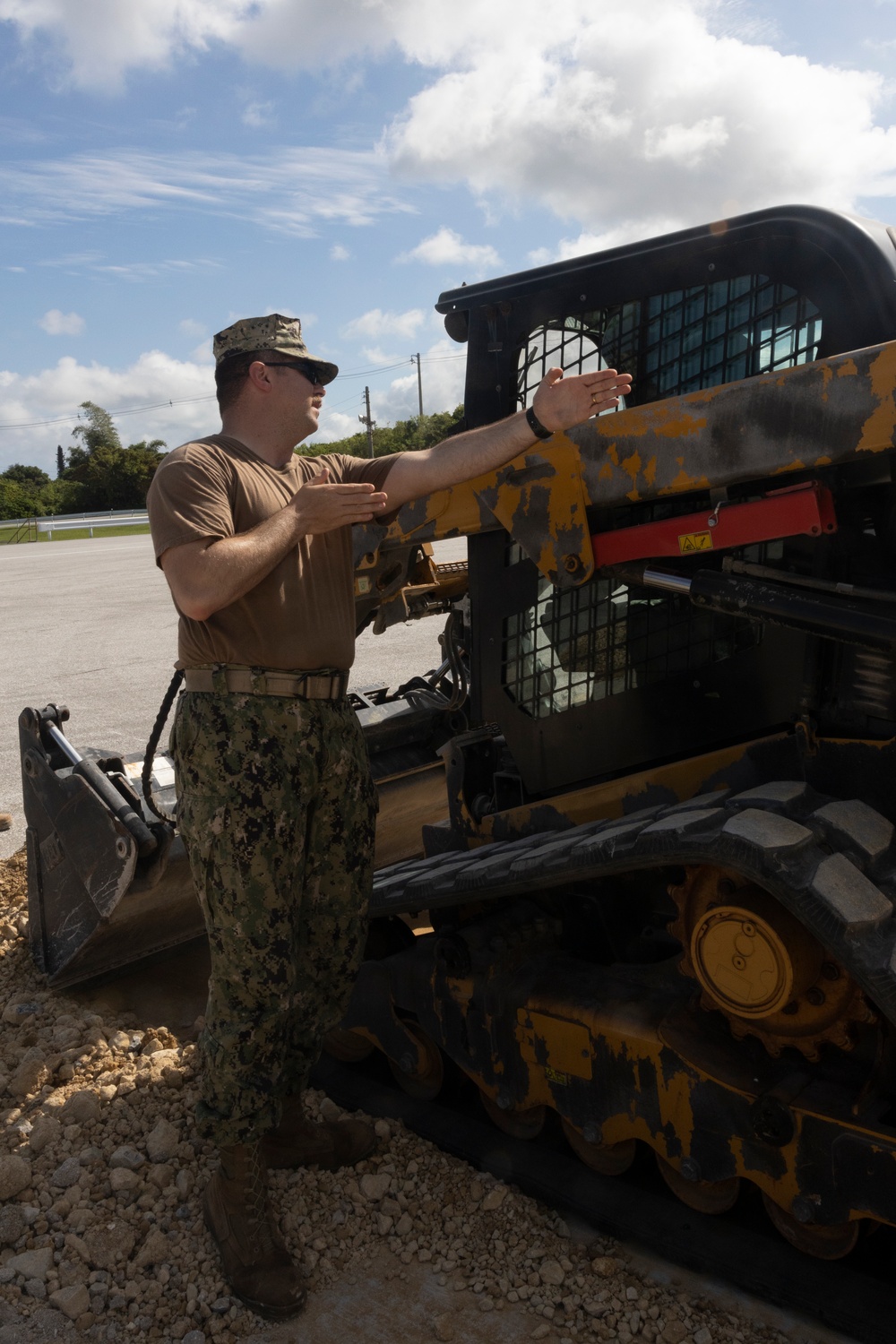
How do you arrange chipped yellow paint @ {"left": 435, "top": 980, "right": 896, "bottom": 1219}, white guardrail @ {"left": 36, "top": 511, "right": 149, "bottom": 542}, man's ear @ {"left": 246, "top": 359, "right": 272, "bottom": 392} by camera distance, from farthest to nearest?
white guardrail @ {"left": 36, "top": 511, "right": 149, "bottom": 542}
man's ear @ {"left": 246, "top": 359, "right": 272, "bottom": 392}
chipped yellow paint @ {"left": 435, "top": 980, "right": 896, "bottom": 1219}

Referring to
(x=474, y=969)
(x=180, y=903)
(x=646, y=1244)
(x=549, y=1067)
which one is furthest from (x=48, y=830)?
(x=646, y=1244)

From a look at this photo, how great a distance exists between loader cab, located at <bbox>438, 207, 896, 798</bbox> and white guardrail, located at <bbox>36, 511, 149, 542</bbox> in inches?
1423

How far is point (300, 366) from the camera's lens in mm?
2887

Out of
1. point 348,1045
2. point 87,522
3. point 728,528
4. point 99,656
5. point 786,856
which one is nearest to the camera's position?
point 786,856

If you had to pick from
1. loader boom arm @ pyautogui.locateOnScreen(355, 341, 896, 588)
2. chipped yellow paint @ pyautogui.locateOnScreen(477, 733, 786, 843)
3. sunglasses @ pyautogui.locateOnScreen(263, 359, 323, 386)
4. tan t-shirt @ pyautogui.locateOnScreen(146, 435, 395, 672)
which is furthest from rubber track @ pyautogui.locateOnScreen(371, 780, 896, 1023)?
sunglasses @ pyautogui.locateOnScreen(263, 359, 323, 386)

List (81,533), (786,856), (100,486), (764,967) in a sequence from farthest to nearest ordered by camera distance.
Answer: (100,486), (81,533), (764,967), (786,856)

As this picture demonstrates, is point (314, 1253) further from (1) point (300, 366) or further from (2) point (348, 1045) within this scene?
(1) point (300, 366)

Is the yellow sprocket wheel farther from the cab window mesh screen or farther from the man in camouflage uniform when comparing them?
the man in camouflage uniform

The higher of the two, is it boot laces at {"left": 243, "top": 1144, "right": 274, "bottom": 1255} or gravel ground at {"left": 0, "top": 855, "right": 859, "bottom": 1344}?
boot laces at {"left": 243, "top": 1144, "right": 274, "bottom": 1255}

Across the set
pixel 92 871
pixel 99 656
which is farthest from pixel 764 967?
pixel 99 656

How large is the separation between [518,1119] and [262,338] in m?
2.20

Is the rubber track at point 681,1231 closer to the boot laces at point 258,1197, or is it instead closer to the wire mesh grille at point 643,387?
the boot laces at point 258,1197

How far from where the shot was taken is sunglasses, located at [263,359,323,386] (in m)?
2.85

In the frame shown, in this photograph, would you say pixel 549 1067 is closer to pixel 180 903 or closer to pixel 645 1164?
pixel 645 1164
